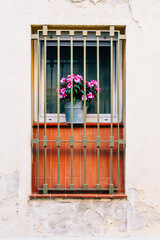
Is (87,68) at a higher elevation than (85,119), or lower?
higher

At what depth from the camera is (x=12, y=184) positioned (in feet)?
13.7

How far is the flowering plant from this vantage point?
4.36 m

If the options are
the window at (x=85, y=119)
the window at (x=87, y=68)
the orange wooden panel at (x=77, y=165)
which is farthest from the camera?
the window at (x=87, y=68)

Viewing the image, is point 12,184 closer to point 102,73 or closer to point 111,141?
point 111,141

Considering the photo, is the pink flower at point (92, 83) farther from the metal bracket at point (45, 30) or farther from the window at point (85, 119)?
the metal bracket at point (45, 30)
